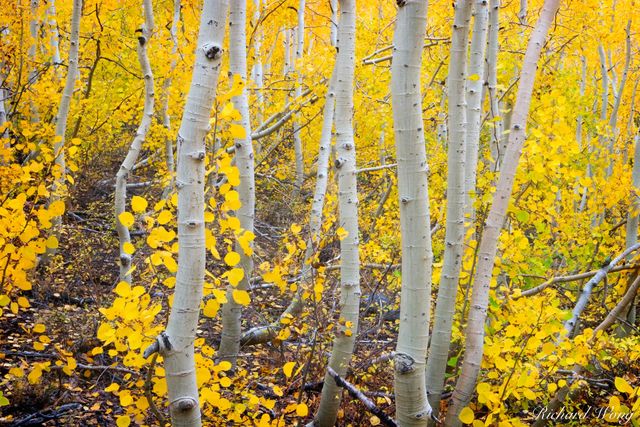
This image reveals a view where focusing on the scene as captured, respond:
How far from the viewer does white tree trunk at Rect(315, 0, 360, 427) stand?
2811 mm

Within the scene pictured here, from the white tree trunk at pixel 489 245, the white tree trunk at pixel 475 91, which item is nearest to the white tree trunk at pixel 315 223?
the white tree trunk at pixel 475 91

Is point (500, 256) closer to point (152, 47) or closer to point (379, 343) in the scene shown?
point (379, 343)

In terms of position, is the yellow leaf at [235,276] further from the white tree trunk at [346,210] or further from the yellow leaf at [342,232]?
the white tree trunk at [346,210]

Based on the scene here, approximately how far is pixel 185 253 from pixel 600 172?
5.50 metres

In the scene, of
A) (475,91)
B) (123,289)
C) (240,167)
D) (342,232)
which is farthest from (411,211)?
(240,167)

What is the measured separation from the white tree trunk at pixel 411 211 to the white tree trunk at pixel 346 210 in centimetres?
66

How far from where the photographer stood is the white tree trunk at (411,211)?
1.95 metres

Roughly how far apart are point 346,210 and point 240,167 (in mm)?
930

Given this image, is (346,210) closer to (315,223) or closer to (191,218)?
(191,218)

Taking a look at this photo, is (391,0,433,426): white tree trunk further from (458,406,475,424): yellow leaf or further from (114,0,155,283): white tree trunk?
(114,0,155,283): white tree trunk

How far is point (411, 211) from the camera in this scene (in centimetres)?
206

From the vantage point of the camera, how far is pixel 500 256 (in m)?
3.33

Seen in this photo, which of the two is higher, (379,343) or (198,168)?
(198,168)

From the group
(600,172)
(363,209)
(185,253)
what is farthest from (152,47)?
(185,253)
